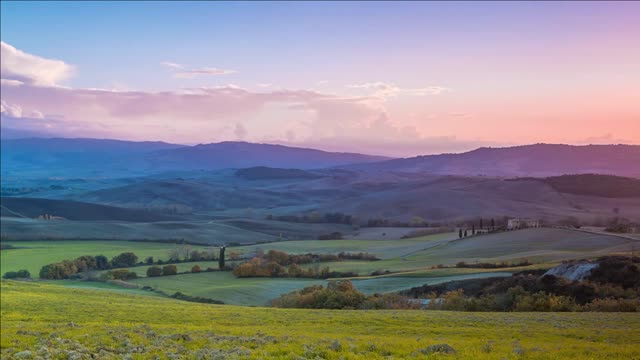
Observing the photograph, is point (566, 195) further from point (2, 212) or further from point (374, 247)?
point (2, 212)

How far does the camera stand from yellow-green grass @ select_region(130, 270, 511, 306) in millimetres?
46453

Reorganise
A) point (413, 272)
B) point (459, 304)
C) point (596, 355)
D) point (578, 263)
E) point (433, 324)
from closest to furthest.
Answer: point (596, 355) → point (433, 324) → point (459, 304) → point (578, 263) → point (413, 272)

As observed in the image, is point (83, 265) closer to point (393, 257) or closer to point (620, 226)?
point (393, 257)

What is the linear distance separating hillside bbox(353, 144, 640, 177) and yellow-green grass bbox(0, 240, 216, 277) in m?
43.9

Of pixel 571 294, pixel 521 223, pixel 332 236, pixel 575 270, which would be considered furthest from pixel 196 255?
pixel 571 294

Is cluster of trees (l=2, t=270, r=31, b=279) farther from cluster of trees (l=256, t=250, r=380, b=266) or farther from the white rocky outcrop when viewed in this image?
the white rocky outcrop

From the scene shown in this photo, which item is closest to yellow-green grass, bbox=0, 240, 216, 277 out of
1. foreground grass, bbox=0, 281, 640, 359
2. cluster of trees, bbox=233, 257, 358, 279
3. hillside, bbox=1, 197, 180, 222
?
cluster of trees, bbox=233, 257, 358, 279

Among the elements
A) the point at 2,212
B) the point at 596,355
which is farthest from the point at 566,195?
the point at 2,212

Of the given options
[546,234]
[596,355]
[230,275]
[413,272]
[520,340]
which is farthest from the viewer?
[230,275]

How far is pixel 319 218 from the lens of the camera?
5138 inches

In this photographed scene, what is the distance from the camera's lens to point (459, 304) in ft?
98.5

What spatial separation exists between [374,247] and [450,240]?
41.2ft

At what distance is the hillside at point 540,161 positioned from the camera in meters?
39.9

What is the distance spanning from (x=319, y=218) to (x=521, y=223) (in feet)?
220
